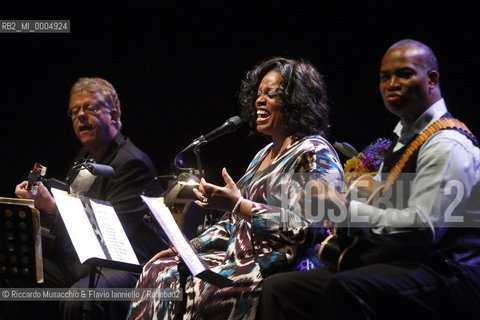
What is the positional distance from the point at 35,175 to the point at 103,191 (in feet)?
1.64

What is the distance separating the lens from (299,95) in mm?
3459

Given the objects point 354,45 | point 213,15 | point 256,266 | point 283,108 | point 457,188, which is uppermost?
point 213,15

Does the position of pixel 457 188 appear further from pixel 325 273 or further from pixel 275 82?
pixel 275 82

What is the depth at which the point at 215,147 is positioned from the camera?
5.15 meters

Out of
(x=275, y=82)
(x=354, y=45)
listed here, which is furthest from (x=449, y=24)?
(x=275, y=82)

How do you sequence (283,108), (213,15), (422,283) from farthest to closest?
(213,15) < (283,108) < (422,283)

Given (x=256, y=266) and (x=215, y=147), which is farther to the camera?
(x=215, y=147)

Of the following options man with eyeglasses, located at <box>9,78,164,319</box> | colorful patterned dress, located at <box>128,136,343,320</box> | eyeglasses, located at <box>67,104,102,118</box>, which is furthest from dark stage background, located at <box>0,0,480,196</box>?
colorful patterned dress, located at <box>128,136,343,320</box>

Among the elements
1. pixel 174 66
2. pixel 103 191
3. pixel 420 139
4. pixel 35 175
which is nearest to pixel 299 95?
pixel 420 139

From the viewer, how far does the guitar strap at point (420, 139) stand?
2488 millimetres

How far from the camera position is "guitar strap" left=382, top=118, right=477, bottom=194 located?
8.16ft

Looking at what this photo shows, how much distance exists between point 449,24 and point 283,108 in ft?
4.02

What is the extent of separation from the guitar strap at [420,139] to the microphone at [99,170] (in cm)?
182

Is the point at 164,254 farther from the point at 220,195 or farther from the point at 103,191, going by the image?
the point at 103,191
